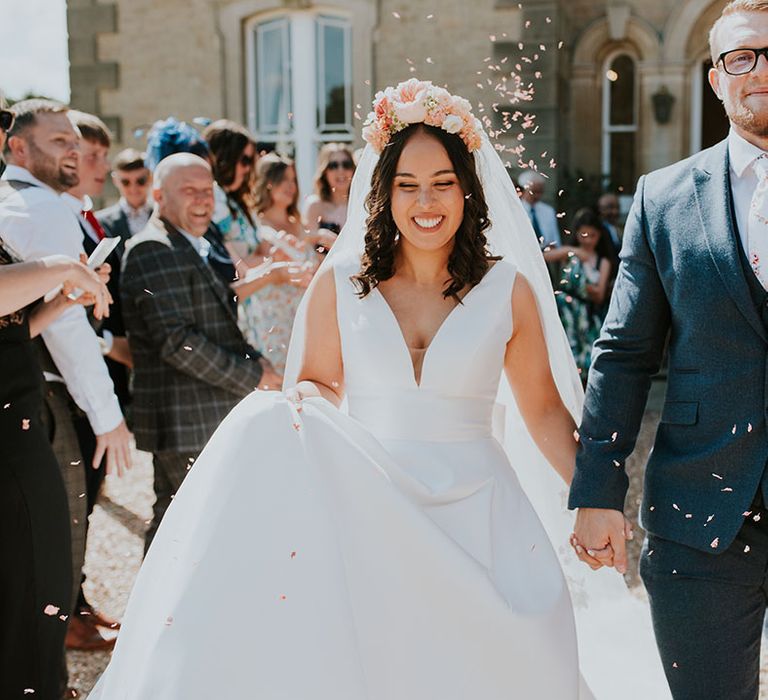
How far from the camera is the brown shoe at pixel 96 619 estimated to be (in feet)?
15.1

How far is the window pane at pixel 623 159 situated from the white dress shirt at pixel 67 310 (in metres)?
8.54

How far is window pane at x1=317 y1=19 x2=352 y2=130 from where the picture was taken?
11453mm

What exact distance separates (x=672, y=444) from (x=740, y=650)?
1.62 feet

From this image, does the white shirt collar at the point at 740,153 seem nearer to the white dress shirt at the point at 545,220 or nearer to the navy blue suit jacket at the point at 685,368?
the navy blue suit jacket at the point at 685,368

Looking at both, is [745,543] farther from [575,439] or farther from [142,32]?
[142,32]

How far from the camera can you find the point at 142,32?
11445 mm

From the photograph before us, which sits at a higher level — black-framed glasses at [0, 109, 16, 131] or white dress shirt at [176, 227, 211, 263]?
black-framed glasses at [0, 109, 16, 131]

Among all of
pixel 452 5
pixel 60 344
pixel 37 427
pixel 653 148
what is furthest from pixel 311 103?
pixel 37 427

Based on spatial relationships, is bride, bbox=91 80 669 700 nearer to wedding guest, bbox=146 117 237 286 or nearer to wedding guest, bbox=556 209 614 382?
wedding guest, bbox=146 117 237 286

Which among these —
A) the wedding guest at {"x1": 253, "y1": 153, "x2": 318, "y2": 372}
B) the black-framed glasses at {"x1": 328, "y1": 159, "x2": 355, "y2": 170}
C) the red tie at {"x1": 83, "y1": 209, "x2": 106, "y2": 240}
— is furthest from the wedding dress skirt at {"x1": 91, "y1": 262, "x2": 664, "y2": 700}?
the black-framed glasses at {"x1": 328, "y1": 159, "x2": 355, "y2": 170}

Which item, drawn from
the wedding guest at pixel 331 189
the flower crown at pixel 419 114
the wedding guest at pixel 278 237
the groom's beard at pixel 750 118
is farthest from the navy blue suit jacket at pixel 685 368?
the wedding guest at pixel 331 189

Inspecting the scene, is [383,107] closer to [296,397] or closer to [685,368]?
[296,397]

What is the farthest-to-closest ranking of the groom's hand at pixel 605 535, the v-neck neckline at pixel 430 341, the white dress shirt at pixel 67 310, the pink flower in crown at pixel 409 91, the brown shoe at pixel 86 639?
the brown shoe at pixel 86 639 → the white dress shirt at pixel 67 310 → the pink flower in crown at pixel 409 91 → the v-neck neckline at pixel 430 341 → the groom's hand at pixel 605 535

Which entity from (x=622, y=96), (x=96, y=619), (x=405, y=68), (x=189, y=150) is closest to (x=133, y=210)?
(x=189, y=150)
